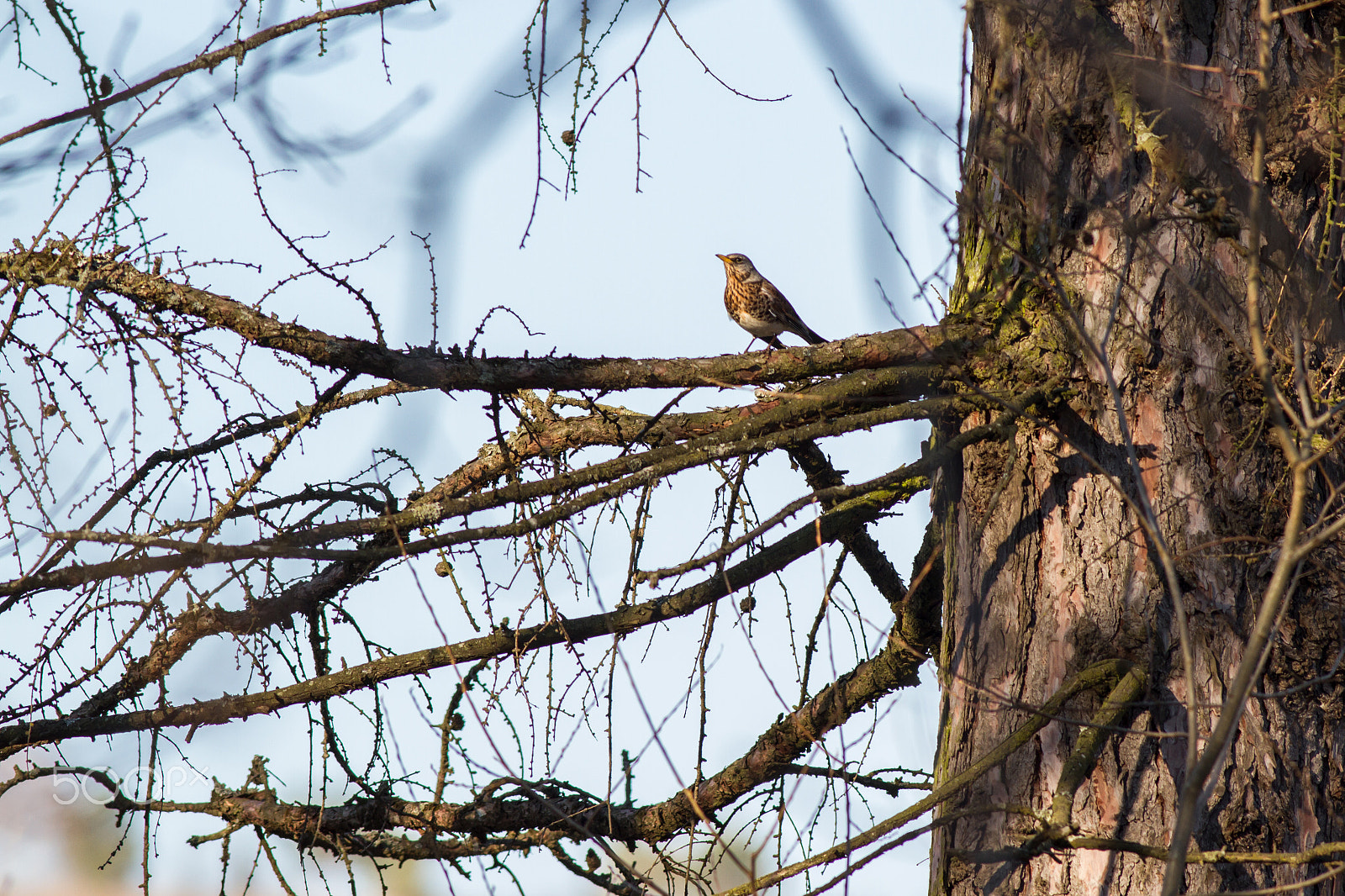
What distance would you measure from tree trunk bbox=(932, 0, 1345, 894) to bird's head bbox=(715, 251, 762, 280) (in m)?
3.48

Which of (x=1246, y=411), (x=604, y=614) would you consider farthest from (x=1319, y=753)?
(x=604, y=614)

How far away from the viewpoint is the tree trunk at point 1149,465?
2.38m

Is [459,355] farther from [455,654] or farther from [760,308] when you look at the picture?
[760,308]

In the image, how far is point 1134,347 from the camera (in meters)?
2.69

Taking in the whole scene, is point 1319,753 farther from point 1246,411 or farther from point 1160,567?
point 1246,411

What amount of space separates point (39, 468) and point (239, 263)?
0.78m

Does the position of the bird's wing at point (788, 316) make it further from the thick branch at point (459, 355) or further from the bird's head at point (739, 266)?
the thick branch at point (459, 355)

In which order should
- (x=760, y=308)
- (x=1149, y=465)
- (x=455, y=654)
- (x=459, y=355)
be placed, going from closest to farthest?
(x=1149, y=465) < (x=459, y=355) < (x=455, y=654) < (x=760, y=308)

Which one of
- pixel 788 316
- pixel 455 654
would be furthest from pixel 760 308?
pixel 455 654

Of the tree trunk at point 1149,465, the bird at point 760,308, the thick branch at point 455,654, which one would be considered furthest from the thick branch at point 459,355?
the bird at point 760,308

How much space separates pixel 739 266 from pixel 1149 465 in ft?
13.9

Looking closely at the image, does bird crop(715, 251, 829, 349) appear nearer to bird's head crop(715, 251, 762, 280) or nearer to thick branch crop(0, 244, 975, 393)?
bird's head crop(715, 251, 762, 280)

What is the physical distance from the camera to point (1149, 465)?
104 inches

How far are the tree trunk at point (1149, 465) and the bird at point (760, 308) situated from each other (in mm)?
3243
